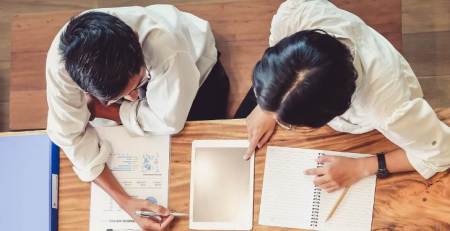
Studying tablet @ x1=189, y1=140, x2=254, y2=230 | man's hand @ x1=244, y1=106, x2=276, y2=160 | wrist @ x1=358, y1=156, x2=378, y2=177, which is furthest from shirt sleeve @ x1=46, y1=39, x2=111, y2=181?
wrist @ x1=358, y1=156, x2=378, y2=177

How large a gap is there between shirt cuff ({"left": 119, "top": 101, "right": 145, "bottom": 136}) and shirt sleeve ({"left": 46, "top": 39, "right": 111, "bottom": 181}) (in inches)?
2.8

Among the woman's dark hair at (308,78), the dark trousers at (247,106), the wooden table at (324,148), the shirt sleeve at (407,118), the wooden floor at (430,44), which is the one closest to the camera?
the woman's dark hair at (308,78)

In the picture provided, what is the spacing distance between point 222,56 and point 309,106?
0.64 meters

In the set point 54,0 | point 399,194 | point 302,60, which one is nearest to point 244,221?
point 399,194

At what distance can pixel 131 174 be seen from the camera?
44.4 inches

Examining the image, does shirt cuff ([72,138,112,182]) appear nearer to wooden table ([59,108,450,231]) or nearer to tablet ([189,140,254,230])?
wooden table ([59,108,450,231])

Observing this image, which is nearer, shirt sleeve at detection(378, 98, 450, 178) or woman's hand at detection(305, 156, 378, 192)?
shirt sleeve at detection(378, 98, 450, 178)

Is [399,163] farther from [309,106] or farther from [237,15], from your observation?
[237,15]

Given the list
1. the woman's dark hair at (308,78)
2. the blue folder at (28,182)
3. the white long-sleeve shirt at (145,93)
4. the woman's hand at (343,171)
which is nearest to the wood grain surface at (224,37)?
the white long-sleeve shirt at (145,93)

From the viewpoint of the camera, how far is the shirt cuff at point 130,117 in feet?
3.62

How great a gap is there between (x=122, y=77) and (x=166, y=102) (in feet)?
0.67

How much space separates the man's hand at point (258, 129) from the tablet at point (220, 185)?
2cm

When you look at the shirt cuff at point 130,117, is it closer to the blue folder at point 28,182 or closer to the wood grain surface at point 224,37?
the blue folder at point 28,182

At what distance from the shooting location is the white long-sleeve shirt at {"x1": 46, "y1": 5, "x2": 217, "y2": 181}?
39.2 inches
